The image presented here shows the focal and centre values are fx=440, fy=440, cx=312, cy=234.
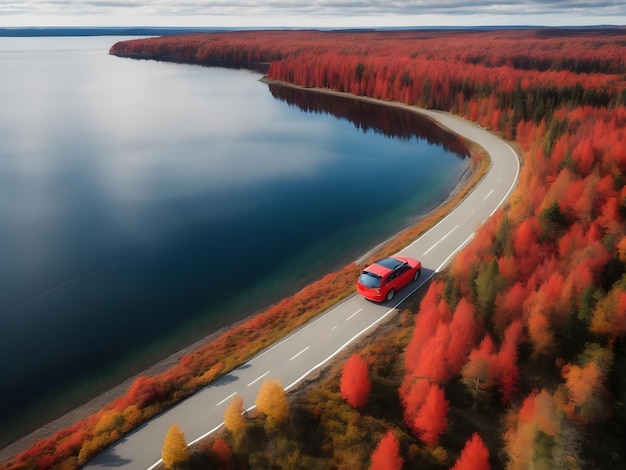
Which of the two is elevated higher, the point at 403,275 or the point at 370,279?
the point at 370,279

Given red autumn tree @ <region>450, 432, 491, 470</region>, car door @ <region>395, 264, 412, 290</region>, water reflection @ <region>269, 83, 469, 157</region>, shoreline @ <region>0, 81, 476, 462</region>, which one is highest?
car door @ <region>395, 264, 412, 290</region>

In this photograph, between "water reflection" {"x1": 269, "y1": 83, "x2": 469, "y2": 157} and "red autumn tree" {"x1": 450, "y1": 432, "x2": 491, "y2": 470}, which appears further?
"water reflection" {"x1": 269, "y1": 83, "x2": 469, "y2": 157}

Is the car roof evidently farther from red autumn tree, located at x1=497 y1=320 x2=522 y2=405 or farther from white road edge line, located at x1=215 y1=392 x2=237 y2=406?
white road edge line, located at x1=215 y1=392 x2=237 y2=406

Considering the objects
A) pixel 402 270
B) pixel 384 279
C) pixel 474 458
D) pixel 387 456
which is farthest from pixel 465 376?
pixel 402 270

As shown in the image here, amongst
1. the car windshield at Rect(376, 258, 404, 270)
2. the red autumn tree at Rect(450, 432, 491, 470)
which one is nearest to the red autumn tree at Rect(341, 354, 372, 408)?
the red autumn tree at Rect(450, 432, 491, 470)

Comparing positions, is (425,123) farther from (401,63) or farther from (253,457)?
(253,457)

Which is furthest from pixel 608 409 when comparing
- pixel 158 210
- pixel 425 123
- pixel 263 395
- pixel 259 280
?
pixel 425 123

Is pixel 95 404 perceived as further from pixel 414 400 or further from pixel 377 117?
pixel 377 117
